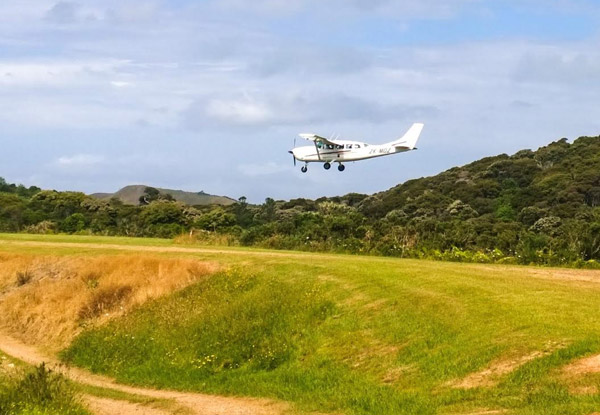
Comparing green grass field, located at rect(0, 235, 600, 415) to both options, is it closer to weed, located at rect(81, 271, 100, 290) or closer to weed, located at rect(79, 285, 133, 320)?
weed, located at rect(79, 285, 133, 320)

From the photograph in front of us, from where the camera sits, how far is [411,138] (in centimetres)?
4947

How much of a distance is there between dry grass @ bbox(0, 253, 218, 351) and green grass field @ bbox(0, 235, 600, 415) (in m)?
0.99

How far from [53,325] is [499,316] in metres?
14.5

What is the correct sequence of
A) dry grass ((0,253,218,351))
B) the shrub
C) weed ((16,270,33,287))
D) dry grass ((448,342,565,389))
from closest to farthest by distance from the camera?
the shrub < dry grass ((448,342,565,389)) < dry grass ((0,253,218,351)) < weed ((16,270,33,287))

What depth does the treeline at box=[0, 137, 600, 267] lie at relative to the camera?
33438 mm

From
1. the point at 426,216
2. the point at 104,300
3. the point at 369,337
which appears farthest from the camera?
the point at 426,216

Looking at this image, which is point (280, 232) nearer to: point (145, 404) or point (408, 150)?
point (408, 150)

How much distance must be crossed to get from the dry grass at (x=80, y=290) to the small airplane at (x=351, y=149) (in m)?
18.7

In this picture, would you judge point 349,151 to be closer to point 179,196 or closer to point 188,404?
point 188,404

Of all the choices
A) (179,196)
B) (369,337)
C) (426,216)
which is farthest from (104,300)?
(179,196)

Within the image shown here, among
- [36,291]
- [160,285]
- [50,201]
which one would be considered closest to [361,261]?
[160,285]

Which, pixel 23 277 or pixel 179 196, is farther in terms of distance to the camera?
pixel 179 196

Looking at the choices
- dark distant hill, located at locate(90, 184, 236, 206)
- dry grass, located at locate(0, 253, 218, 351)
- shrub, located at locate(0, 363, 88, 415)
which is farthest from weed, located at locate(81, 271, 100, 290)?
dark distant hill, located at locate(90, 184, 236, 206)

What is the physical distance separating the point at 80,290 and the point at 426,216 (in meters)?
40.5
